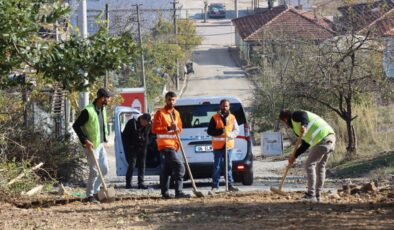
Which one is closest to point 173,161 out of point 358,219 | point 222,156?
point 222,156

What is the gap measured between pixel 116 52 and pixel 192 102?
6376 mm

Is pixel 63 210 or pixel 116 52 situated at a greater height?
pixel 116 52

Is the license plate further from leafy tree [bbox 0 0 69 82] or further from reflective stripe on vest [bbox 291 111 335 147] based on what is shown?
leafy tree [bbox 0 0 69 82]

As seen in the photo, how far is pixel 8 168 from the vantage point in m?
17.0

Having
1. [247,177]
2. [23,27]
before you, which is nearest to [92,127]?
[23,27]

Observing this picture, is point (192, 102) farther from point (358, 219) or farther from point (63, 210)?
point (358, 219)

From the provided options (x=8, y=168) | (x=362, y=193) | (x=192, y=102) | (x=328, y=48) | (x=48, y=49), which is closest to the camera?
(x=48, y=49)

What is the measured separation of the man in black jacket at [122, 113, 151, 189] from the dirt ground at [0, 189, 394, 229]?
14.6 feet

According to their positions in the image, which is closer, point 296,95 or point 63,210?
point 63,210

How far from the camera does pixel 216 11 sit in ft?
314

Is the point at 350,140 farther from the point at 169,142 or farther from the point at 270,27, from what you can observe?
the point at 270,27

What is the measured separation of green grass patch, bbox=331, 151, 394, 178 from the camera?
24.4 meters

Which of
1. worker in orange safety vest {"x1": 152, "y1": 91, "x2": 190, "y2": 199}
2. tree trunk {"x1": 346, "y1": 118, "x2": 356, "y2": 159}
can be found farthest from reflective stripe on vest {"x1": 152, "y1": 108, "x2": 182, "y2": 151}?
tree trunk {"x1": 346, "y1": 118, "x2": 356, "y2": 159}

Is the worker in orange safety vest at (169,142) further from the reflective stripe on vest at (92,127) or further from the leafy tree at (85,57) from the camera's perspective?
the leafy tree at (85,57)
